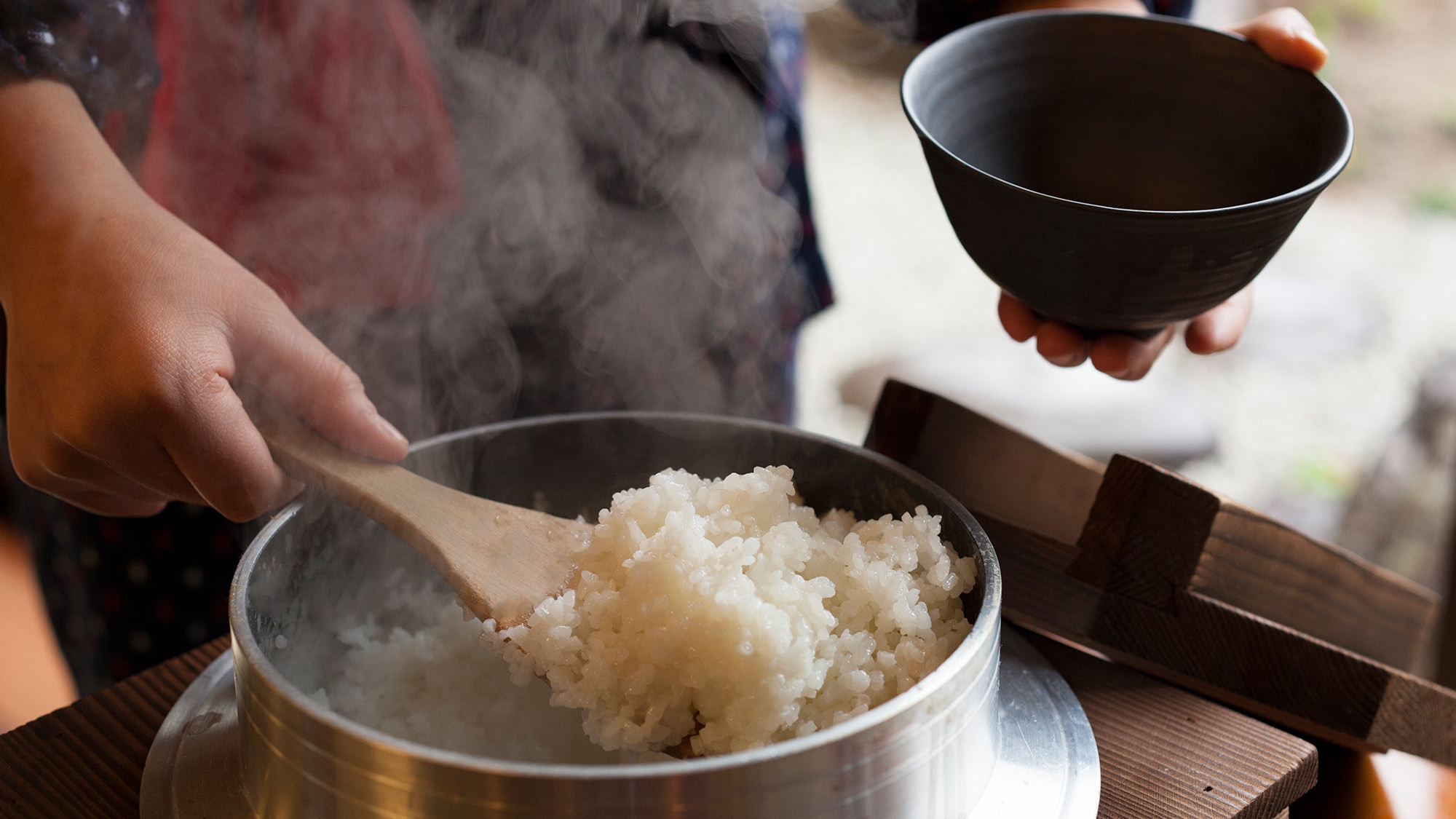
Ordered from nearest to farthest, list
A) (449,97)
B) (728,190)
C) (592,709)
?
(592,709) < (449,97) < (728,190)

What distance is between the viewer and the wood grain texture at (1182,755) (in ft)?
3.26

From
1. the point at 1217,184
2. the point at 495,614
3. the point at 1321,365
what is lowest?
the point at 1321,365

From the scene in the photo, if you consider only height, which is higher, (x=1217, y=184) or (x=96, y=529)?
(x=1217, y=184)

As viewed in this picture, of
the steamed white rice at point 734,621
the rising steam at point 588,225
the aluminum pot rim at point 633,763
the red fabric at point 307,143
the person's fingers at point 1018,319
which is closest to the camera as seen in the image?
the aluminum pot rim at point 633,763

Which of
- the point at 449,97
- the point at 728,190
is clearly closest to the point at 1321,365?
the point at 728,190

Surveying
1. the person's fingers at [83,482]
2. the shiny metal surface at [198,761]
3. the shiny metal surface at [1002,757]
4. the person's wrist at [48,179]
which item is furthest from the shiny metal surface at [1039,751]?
the person's wrist at [48,179]

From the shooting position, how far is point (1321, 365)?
491 centimetres

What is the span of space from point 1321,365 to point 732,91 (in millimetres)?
4325

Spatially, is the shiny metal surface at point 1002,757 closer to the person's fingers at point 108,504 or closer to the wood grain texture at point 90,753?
the wood grain texture at point 90,753

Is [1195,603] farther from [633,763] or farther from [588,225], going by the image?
[588,225]

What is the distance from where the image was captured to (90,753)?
1.04m

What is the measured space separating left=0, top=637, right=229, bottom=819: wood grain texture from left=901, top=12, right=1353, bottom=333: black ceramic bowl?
1.02m

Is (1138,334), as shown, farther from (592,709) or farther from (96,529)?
(96,529)

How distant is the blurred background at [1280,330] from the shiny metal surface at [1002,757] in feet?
4.81
